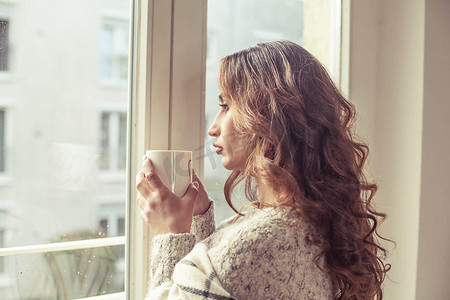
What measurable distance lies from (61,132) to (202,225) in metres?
0.37

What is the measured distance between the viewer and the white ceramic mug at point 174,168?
87 cm

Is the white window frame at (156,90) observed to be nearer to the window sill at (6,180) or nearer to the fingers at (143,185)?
the fingers at (143,185)

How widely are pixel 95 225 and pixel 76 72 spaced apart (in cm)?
34

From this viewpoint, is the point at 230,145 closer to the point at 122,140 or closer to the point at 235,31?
the point at 122,140

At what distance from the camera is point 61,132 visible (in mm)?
892

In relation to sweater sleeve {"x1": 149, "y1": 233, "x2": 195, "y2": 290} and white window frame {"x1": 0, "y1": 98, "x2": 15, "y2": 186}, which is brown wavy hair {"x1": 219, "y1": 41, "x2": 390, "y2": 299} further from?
white window frame {"x1": 0, "y1": 98, "x2": 15, "y2": 186}

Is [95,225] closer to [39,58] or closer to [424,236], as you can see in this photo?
[39,58]

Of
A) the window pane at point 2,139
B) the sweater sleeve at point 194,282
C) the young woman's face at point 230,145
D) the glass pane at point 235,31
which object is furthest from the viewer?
the glass pane at point 235,31

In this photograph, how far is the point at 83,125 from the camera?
3.03ft

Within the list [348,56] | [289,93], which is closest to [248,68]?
[289,93]

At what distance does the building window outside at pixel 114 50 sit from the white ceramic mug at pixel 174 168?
0.72 feet

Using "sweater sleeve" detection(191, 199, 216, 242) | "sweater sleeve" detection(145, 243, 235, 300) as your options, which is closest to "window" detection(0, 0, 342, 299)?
"sweater sleeve" detection(191, 199, 216, 242)

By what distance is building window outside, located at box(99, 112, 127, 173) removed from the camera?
0.96m

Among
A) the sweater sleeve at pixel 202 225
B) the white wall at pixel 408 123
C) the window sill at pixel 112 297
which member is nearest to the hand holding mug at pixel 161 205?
the sweater sleeve at pixel 202 225
